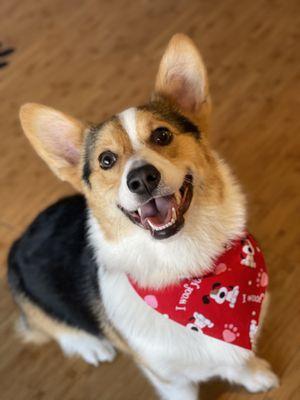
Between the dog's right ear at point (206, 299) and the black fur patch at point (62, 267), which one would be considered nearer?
the dog's right ear at point (206, 299)

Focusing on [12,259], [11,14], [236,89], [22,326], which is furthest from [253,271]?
[11,14]

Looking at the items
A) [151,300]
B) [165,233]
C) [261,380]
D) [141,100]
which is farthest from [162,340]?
[141,100]

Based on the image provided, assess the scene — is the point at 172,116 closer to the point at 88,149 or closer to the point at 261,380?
the point at 88,149

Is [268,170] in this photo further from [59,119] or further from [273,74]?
[59,119]

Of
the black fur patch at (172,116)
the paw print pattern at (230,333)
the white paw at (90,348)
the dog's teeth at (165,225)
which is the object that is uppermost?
the black fur patch at (172,116)

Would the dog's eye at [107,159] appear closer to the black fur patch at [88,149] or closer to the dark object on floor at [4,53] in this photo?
Answer: the black fur patch at [88,149]

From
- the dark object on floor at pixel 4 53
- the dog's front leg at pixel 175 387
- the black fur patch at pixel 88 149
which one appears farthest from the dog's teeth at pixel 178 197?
the dark object on floor at pixel 4 53

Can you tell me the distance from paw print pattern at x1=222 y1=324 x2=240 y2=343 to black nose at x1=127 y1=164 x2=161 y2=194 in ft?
2.12

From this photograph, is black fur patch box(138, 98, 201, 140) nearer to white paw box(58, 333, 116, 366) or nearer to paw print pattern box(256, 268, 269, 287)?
paw print pattern box(256, 268, 269, 287)

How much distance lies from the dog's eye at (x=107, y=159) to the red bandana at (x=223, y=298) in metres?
0.42

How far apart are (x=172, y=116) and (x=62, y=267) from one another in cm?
77

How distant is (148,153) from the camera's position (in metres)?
1.58

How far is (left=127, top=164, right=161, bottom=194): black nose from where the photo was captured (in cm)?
149

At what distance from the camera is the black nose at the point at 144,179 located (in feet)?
4.89
